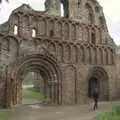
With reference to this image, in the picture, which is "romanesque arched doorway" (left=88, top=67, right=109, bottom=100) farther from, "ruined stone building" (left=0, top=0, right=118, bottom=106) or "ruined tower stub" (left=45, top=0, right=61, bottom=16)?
"ruined tower stub" (left=45, top=0, right=61, bottom=16)

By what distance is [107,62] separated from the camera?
23.1 meters

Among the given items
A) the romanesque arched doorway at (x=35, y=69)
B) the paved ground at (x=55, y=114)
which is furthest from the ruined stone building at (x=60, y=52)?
the paved ground at (x=55, y=114)

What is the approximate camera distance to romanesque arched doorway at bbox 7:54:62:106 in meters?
18.6

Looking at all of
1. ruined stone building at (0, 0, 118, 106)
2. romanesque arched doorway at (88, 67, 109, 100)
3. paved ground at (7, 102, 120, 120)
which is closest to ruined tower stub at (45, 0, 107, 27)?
ruined stone building at (0, 0, 118, 106)

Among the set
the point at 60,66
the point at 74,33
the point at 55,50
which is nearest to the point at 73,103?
the point at 60,66

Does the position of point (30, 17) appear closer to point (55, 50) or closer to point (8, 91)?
point (55, 50)

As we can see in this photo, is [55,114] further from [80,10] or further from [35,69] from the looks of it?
[80,10]

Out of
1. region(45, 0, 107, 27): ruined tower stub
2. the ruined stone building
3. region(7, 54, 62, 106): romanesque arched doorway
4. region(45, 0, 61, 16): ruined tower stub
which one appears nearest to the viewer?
region(7, 54, 62, 106): romanesque arched doorway

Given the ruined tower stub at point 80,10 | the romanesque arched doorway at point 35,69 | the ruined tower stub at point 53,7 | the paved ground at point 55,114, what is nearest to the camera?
the paved ground at point 55,114

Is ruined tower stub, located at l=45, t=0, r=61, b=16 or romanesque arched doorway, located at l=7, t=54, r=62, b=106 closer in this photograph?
romanesque arched doorway, located at l=7, t=54, r=62, b=106

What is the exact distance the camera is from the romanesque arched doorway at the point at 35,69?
1856cm

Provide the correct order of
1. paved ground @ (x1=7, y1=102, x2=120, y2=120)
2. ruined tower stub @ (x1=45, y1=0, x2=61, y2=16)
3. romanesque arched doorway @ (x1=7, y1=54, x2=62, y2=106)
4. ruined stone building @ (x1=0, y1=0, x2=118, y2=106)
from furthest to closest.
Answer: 1. ruined tower stub @ (x1=45, y1=0, x2=61, y2=16)
2. ruined stone building @ (x1=0, y1=0, x2=118, y2=106)
3. romanesque arched doorway @ (x1=7, y1=54, x2=62, y2=106)
4. paved ground @ (x1=7, y1=102, x2=120, y2=120)

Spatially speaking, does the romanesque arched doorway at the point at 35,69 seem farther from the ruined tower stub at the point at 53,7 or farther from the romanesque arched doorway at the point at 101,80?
the ruined tower stub at the point at 53,7

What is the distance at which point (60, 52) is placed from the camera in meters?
20.7
